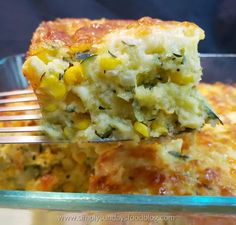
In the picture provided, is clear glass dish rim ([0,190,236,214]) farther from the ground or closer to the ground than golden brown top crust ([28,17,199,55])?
closer to the ground

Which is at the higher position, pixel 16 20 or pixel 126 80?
pixel 126 80

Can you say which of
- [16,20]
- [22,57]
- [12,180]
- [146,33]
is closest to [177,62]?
[146,33]

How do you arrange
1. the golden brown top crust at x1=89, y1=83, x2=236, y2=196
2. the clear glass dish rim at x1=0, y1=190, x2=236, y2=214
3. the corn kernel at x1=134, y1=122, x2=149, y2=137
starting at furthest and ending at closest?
the golden brown top crust at x1=89, y1=83, x2=236, y2=196 → the corn kernel at x1=134, y1=122, x2=149, y2=137 → the clear glass dish rim at x1=0, y1=190, x2=236, y2=214

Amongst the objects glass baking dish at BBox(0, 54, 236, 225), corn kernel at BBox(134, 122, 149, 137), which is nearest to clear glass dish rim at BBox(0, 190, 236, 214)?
glass baking dish at BBox(0, 54, 236, 225)

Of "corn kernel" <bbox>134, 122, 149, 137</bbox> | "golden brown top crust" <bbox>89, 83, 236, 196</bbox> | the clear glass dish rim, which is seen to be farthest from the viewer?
"golden brown top crust" <bbox>89, 83, 236, 196</bbox>

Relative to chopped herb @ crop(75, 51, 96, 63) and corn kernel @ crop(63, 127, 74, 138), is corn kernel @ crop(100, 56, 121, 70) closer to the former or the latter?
chopped herb @ crop(75, 51, 96, 63)

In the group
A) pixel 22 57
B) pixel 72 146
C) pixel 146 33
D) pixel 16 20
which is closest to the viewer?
pixel 146 33

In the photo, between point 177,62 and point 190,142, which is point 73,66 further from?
point 190,142

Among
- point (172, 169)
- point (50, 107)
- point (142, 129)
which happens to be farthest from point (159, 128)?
point (50, 107)
